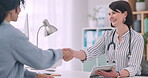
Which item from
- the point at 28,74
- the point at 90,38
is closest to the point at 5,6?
the point at 28,74

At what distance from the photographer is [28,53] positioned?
1.60m

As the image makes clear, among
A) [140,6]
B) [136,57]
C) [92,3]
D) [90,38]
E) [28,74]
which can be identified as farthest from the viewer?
[92,3]

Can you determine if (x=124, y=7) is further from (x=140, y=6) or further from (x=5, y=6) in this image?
(x=140, y=6)

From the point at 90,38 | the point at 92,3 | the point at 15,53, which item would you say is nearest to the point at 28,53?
the point at 15,53

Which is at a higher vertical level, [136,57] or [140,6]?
[140,6]

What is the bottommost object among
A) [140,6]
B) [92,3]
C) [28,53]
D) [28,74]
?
[28,74]

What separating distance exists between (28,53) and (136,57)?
4.21ft

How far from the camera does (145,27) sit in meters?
4.70

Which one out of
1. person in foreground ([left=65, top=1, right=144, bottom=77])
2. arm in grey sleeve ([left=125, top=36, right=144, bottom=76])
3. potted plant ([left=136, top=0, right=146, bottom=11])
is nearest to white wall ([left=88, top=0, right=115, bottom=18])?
potted plant ([left=136, top=0, right=146, bottom=11])

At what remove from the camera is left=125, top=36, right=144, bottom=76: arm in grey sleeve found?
254cm

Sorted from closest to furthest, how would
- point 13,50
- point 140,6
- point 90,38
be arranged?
point 13,50, point 140,6, point 90,38

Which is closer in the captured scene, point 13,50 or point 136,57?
point 13,50

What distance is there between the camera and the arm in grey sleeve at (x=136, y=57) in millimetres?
2537

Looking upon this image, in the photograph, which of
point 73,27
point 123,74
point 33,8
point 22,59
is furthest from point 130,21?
point 73,27
